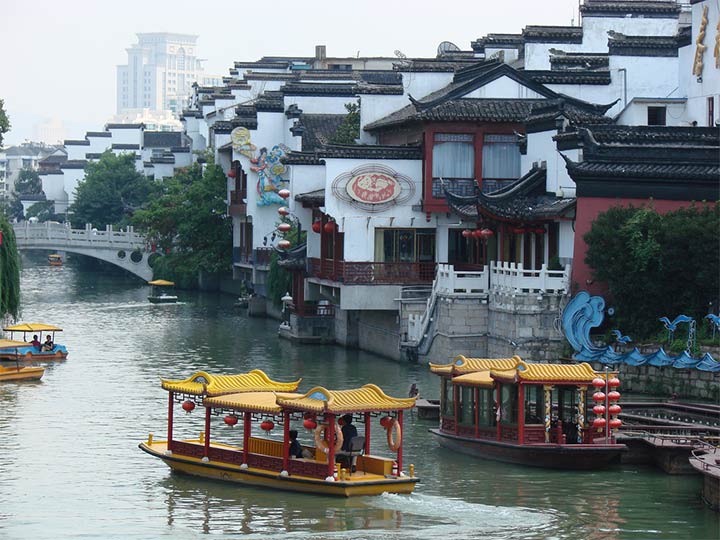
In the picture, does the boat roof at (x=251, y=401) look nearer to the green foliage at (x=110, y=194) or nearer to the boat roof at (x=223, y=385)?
the boat roof at (x=223, y=385)

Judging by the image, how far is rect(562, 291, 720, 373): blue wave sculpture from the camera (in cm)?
3512

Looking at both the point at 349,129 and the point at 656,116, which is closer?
the point at 656,116

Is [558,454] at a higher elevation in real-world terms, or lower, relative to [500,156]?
lower

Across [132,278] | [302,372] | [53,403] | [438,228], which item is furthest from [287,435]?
[132,278]

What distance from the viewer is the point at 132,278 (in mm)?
90938

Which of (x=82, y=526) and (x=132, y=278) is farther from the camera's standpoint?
(x=132, y=278)

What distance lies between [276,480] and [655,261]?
13.9m

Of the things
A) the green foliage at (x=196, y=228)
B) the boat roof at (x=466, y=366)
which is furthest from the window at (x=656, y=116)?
the green foliage at (x=196, y=228)

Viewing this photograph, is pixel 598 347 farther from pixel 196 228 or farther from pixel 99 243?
pixel 99 243

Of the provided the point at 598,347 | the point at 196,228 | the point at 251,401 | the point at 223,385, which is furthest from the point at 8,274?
the point at 196,228

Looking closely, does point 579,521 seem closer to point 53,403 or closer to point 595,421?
point 595,421

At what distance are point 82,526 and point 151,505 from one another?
5.77ft

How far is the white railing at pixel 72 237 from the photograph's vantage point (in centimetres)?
8606

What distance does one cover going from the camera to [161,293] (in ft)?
246
